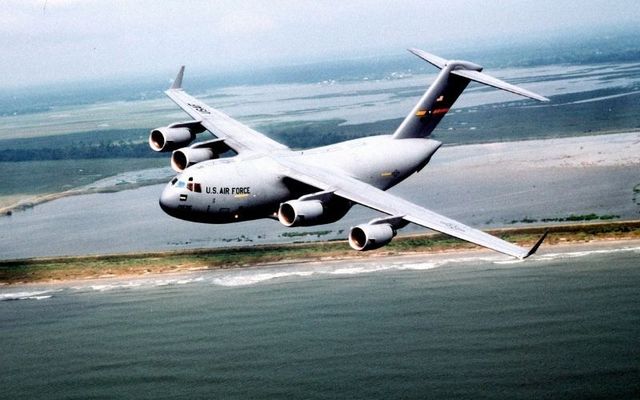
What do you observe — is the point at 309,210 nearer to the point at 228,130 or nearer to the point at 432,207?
the point at 228,130

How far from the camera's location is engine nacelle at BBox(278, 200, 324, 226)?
40938mm

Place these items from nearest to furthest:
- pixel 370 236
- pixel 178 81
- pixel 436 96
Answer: pixel 370 236 → pixel 436 96 → pixel 178 81

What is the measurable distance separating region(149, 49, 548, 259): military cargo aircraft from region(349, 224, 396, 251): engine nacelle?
47 millimetres

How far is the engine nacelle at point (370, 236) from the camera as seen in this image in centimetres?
3809

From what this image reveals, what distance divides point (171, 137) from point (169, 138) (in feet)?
0.59

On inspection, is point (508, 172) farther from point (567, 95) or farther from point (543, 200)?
point (567, 95)

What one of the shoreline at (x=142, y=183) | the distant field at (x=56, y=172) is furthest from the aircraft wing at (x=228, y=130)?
the distant field at (x=56, y=172)

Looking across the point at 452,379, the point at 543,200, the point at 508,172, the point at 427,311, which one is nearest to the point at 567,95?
the point at 508,172

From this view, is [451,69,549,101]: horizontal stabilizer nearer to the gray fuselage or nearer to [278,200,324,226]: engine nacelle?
the gray fuselage

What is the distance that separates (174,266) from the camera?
76.2 metres

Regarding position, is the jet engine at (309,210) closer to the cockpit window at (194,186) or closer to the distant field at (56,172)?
the cockpit window at (194,186)

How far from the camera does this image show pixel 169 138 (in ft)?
171

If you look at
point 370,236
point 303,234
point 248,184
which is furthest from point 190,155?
point 303,234

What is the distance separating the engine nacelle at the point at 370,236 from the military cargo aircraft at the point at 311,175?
47 millimetres
